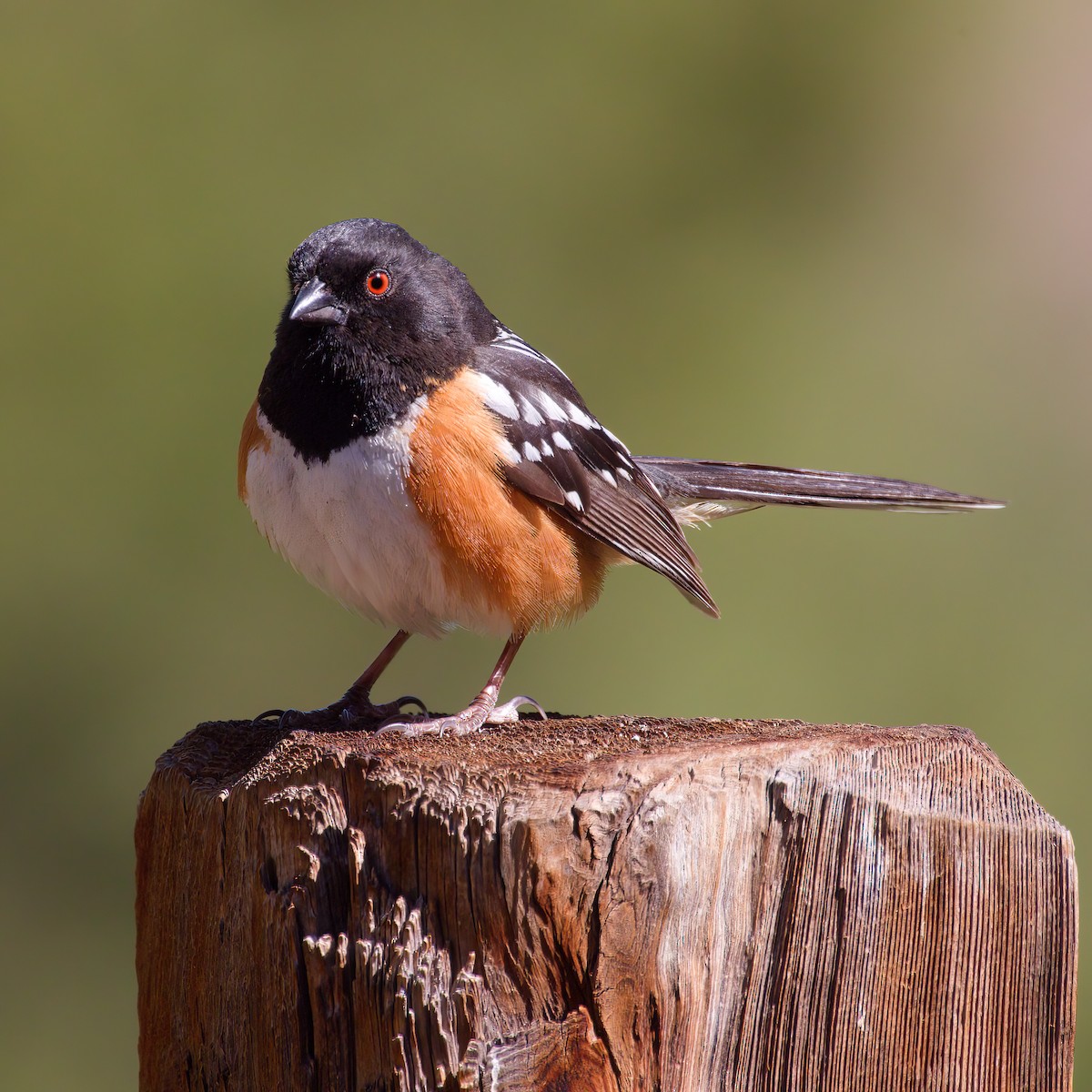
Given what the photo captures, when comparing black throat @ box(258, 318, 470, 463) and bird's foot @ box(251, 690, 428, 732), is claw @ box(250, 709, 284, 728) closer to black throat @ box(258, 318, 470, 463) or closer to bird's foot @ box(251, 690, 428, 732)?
bird's foot @ box(251, 690, 428, 732)

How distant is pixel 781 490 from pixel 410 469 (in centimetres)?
154

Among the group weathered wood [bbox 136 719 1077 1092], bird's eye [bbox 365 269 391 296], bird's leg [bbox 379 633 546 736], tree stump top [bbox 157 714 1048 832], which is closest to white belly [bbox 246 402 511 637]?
bird's leg [bbox 379 633 546 736]

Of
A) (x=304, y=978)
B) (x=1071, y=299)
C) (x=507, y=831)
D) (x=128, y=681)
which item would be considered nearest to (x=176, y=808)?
(x=304, y=978)

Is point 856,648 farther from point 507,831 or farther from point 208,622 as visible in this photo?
point 507,831

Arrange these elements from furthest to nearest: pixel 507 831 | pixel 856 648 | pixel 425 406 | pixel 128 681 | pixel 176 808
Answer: pixel 128 681, pixel 856 648, pixel 425 406, pixel 176 808, pixel 507 831

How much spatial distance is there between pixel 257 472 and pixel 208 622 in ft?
13.8

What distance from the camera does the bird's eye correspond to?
132 inches

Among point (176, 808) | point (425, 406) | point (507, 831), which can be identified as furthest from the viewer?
point (425, 406)

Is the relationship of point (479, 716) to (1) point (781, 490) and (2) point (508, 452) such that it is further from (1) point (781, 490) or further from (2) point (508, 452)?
(1) point (781, 490)

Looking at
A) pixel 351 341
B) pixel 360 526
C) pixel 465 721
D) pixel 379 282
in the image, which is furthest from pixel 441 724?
pixel 379 282

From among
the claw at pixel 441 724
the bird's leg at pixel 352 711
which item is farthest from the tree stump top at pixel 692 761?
the bird's leg at pixel 352 711

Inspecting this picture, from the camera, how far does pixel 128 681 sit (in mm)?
7707

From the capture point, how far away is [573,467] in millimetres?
3615

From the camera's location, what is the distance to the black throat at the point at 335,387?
3.23 metres
